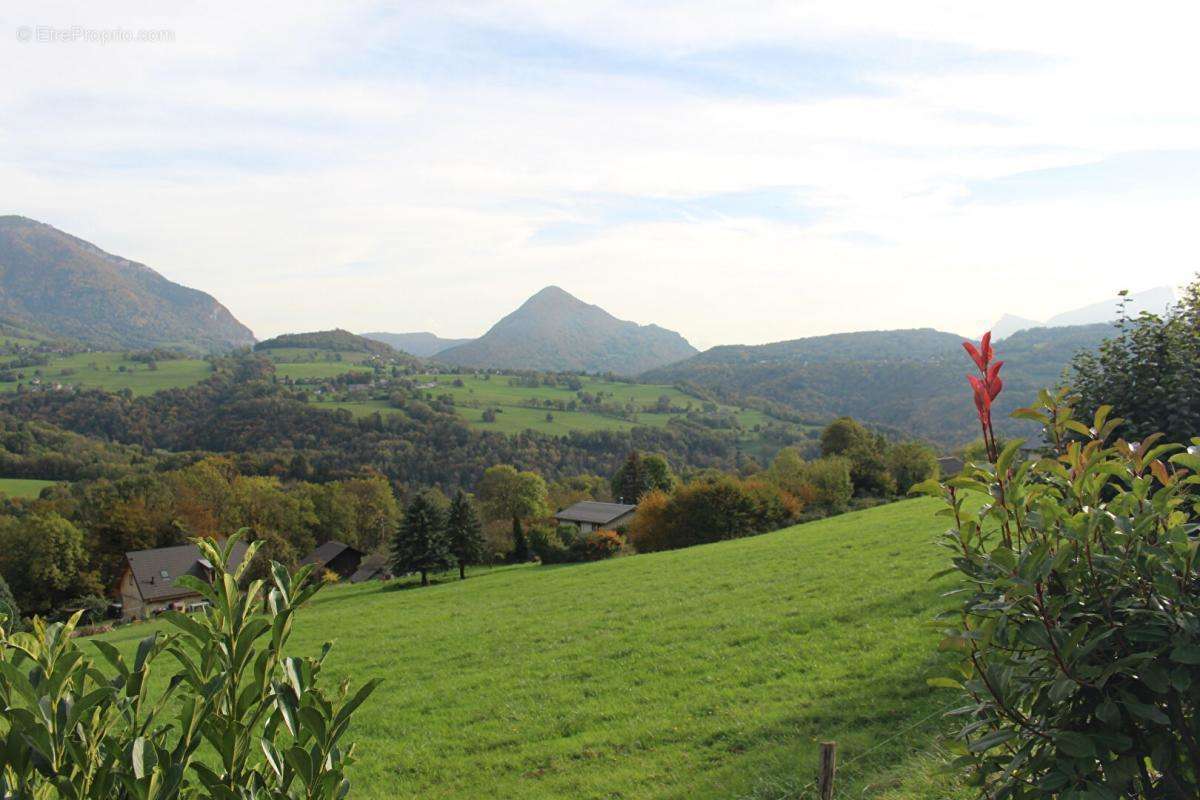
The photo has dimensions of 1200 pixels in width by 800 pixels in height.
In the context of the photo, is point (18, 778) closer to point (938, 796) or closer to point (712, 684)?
point (938, 796)

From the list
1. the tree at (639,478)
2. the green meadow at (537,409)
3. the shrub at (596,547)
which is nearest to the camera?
the shrub at (596,547)

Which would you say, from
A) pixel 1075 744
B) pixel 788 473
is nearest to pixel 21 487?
pixel 788 473

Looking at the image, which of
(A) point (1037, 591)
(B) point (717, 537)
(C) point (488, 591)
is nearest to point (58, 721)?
(A) point (1037, 591)

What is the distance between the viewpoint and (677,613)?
1912 centimetres

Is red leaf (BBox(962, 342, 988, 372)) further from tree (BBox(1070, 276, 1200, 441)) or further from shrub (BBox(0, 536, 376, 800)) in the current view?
tree (BBox(1070, 276, 1200, 441))

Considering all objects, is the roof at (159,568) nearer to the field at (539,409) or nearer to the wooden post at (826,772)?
the wooden post at (826,772)

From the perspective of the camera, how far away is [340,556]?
68938 millimetres

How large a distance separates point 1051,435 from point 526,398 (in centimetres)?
17031

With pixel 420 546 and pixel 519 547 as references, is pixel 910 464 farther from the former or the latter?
pixel 420 546

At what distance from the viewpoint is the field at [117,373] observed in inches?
6161

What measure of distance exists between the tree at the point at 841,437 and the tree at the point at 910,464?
155 inches

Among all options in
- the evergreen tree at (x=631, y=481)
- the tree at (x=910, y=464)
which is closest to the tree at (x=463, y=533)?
the evergreen tree at (x=631, y=481)

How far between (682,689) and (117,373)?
194148 millimetres

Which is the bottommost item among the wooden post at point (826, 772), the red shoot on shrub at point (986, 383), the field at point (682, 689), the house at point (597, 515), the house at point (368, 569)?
the house at point (368, 569)
